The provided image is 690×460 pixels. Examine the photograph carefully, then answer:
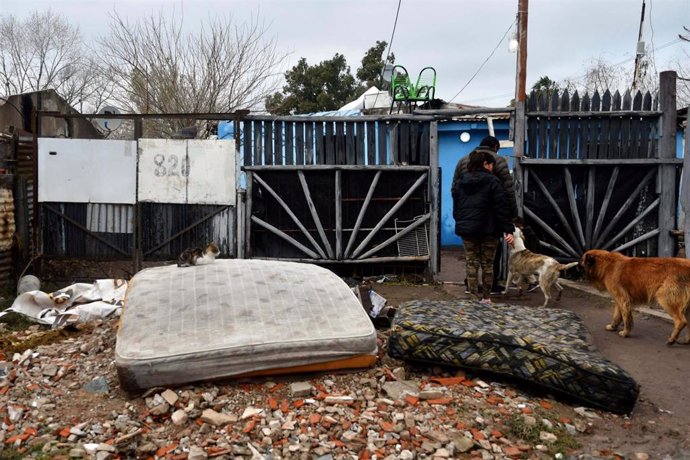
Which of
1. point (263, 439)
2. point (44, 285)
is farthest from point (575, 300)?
point (44, 285)

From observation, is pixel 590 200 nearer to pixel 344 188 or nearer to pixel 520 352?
pixel 344 188

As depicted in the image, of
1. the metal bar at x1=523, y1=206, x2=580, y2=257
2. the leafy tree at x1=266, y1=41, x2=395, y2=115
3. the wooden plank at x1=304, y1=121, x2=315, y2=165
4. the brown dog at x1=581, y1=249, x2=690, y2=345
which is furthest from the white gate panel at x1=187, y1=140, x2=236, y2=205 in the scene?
the leafy tree at x1=266, y1=41, x2=395, y2=115

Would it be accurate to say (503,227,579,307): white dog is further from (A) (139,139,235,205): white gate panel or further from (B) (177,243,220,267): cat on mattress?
(A) (139,139,235,205): white gate panel

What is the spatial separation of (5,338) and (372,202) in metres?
5.10

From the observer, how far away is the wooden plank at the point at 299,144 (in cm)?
879

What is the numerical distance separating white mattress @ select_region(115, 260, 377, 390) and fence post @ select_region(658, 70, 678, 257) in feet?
18.9

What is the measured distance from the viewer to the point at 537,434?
12.1 ft

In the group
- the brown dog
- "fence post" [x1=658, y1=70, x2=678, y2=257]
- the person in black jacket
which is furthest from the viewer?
"fence post" [x1=658, y1=70, x2=678, y2=257]

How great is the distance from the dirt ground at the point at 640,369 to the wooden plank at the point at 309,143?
84.5 inches

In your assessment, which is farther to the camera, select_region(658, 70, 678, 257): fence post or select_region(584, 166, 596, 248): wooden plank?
select_region(584, 166, 596, 248): wooden plank

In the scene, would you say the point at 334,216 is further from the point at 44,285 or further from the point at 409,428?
the point at 409,428

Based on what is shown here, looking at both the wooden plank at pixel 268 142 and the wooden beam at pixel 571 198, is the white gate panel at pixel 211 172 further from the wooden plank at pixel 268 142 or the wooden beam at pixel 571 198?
the wooden beam at pixel 571 198

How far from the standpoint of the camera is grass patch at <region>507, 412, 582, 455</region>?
359 cm

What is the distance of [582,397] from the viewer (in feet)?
13.4
